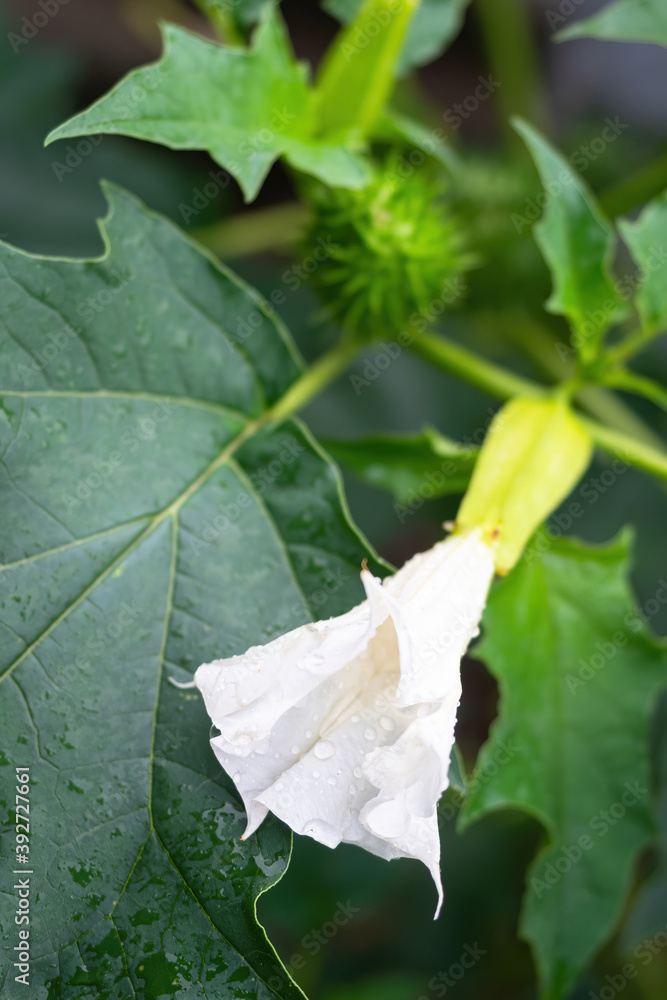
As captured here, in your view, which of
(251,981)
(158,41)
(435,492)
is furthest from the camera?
(158,41)

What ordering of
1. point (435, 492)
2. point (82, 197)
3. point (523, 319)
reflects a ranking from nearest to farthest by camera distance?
point (435, 492)
point (523, 319)
point (82, 197)

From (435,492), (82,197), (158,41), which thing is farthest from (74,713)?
(158,41)

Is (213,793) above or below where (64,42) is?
below

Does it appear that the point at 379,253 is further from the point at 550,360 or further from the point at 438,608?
the point at 550,360

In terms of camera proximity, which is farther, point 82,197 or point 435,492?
point 82,197

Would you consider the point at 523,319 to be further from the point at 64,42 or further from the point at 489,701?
the point at 64,42

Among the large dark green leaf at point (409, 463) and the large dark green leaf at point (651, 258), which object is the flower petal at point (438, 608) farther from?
the large dark green leaf at point (651, 258)

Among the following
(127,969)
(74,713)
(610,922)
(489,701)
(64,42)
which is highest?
(64,42)

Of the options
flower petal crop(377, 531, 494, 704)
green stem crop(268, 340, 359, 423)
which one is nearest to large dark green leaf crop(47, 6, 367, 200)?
green stem crop(268, 340, 359, 423)
